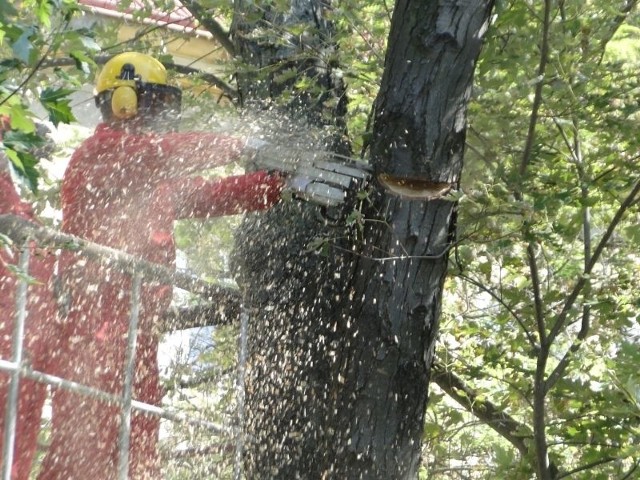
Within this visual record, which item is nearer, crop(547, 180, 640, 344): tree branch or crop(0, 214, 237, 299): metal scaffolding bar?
crop(0, 214, 237, 299): metal scaffolding bar

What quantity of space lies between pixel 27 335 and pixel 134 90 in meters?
1.20

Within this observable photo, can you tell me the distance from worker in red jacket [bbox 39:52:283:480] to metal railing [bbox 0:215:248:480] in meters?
0.37

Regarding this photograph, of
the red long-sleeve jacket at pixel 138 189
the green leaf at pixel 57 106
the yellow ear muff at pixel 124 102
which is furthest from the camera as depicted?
the yellow ear muff at pixel 124 102

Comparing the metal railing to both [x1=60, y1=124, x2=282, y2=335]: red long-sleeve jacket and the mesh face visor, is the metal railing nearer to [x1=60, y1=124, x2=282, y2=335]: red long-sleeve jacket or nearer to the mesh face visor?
[x1=60, y1=124, x2=282, y2=335]: red long-sleeve jacket

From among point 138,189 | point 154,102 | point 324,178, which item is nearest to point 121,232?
point 138,189

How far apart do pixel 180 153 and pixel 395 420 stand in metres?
1.49

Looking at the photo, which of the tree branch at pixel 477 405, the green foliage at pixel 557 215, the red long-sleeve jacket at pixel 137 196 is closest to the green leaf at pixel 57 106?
the green foliage at pixel 557 215

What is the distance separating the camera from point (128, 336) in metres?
3.96

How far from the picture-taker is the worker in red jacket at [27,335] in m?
4.27

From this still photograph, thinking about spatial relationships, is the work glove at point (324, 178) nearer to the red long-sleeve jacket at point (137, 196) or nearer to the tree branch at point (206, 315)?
the red long-sleeve jacket at point (137, 196)

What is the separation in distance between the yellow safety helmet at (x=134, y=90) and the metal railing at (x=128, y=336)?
982 mm

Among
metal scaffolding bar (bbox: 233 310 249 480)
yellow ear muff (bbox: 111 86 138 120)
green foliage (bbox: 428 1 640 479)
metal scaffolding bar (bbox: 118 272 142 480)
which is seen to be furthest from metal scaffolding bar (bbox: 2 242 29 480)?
yellow ear muff (bbox: 111 86 138 120)

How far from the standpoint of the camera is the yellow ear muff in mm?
4969

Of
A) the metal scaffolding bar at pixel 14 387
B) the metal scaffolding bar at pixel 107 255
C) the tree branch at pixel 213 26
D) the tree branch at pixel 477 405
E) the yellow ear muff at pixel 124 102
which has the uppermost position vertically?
the tree branch at pixel 213 26
